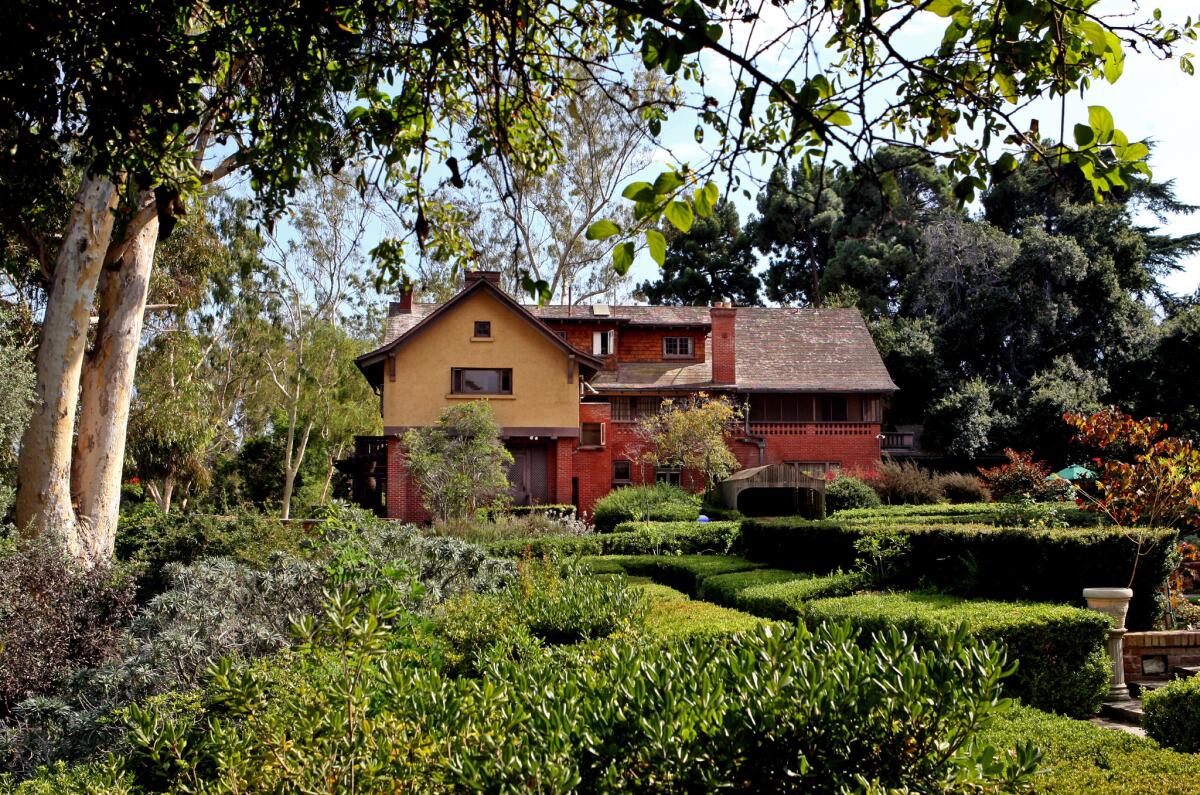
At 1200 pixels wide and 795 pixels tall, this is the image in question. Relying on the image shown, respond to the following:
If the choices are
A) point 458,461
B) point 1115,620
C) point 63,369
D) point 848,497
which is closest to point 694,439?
point 848,497

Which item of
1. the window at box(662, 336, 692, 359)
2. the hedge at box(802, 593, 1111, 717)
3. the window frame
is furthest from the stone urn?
the window at box(662, 336, 692, 359)

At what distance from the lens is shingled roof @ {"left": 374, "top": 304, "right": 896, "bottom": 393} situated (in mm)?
36156

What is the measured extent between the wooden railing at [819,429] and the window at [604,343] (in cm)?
600

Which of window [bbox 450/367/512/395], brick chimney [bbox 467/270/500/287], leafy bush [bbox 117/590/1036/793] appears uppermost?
brick chimney [bbox 467/270/500/287]

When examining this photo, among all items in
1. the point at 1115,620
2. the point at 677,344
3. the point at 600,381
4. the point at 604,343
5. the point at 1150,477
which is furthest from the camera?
the point at 677,344

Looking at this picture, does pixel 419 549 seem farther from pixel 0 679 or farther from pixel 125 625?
pixel 0 679

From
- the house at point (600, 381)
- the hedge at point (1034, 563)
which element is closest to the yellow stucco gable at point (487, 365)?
the house at point (600, 381)

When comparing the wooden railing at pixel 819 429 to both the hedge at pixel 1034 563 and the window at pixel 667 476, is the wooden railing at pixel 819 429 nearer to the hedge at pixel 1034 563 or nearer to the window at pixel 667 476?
the window at pixel 667 476

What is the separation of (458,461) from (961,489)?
15.7 metres

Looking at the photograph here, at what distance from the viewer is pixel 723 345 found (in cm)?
3603

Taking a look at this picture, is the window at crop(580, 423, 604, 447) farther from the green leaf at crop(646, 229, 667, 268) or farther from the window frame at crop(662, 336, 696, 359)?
the green leaf at crop(646, 229, 667, 268)

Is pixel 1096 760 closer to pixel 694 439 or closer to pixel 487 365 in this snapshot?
pixel 694 439

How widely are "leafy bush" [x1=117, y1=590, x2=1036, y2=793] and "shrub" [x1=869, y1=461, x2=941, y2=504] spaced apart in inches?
1096

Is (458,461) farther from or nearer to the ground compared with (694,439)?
nearer to the ground
